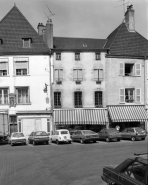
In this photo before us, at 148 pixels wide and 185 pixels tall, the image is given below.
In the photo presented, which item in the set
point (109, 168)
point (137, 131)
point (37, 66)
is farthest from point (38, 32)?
point (109, 168)

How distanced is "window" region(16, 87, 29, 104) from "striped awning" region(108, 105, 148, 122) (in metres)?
10.4

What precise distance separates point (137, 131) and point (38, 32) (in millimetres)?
19549

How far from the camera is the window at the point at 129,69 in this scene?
33.9 meters

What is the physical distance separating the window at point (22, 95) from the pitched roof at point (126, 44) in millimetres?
11896

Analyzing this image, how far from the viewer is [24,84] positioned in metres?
32.4

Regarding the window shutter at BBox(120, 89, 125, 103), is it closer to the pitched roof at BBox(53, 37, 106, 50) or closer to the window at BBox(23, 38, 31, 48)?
the pitched roof at BBox(53, 37, 106, 50)

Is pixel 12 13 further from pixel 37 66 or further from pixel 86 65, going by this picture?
pixel 86 65

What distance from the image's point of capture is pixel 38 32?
121ft

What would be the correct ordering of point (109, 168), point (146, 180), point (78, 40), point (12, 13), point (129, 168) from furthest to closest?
point (78, 40)
point (12, 13)
point (109, 168)
point (129, 168)
point (146, 180)

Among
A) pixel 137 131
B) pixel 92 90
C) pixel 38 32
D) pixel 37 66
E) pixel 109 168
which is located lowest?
pixel 137 131

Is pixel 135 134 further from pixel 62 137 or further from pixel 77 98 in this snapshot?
pixel 77 98

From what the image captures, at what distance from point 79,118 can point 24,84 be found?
7.91 meters

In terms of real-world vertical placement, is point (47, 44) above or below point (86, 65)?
above

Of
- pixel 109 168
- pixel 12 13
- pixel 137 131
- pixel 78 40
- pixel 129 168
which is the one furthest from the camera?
pixel 78 40
